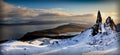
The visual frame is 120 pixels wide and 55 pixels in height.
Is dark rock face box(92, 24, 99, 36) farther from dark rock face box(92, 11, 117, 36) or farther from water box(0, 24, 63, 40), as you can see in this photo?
water box(0, 24, 63, 40)

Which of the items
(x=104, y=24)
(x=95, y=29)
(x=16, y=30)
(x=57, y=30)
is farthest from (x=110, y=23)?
(x=16, y=30)

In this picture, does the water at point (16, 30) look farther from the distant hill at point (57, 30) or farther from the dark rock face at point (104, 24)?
the dark rock face at point (104, 24)

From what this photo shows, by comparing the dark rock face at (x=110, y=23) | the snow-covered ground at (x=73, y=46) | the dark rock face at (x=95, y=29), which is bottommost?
the snow-covered ground at (x=73, y=46)

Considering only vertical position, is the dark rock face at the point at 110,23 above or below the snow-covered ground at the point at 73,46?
above

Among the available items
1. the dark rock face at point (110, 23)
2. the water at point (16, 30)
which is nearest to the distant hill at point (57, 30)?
the water at point (16, 30)

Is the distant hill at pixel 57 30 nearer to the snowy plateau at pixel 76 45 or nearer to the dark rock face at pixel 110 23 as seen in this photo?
the snowy plateau at pixel 76 45

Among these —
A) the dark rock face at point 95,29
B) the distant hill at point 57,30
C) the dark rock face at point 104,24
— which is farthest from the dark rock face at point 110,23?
the distant hill at point 57,30

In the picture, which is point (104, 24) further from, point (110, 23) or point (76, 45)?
point (76, 45)
